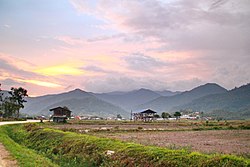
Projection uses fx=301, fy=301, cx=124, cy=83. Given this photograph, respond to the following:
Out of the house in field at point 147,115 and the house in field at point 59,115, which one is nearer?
the house in field at point 59,115

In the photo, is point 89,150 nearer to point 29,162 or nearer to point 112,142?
point 112,142

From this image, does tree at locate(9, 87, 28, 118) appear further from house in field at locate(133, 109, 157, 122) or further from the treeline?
house in field at locate(133, 109, 157, 122)

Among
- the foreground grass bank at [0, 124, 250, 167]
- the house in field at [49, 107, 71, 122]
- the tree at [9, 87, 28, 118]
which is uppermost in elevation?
the tree at [9, 87, 28, 118]

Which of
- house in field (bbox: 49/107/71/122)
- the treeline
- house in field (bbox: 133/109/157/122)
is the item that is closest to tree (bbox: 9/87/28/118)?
the treeline

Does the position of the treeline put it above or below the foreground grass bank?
above

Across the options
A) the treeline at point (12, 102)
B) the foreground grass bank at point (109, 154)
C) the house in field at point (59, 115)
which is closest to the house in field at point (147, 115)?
the house in field at point (59, 115)

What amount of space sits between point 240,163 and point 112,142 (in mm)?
10920

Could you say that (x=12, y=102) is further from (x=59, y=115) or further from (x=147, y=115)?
(x=147, y=115)

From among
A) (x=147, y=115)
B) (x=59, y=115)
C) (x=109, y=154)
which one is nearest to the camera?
(x=109, y=154)

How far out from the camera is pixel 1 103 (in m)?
106

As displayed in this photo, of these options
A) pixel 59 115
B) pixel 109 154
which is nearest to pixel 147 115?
pixel 59 115

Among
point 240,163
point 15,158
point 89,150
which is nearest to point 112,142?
point 89,150

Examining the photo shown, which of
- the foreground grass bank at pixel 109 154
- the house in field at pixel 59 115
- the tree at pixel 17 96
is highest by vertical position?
the tree at pixel 17 96

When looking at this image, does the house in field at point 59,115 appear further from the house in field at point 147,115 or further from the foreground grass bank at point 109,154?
the foreground grass bank at point 109,154
